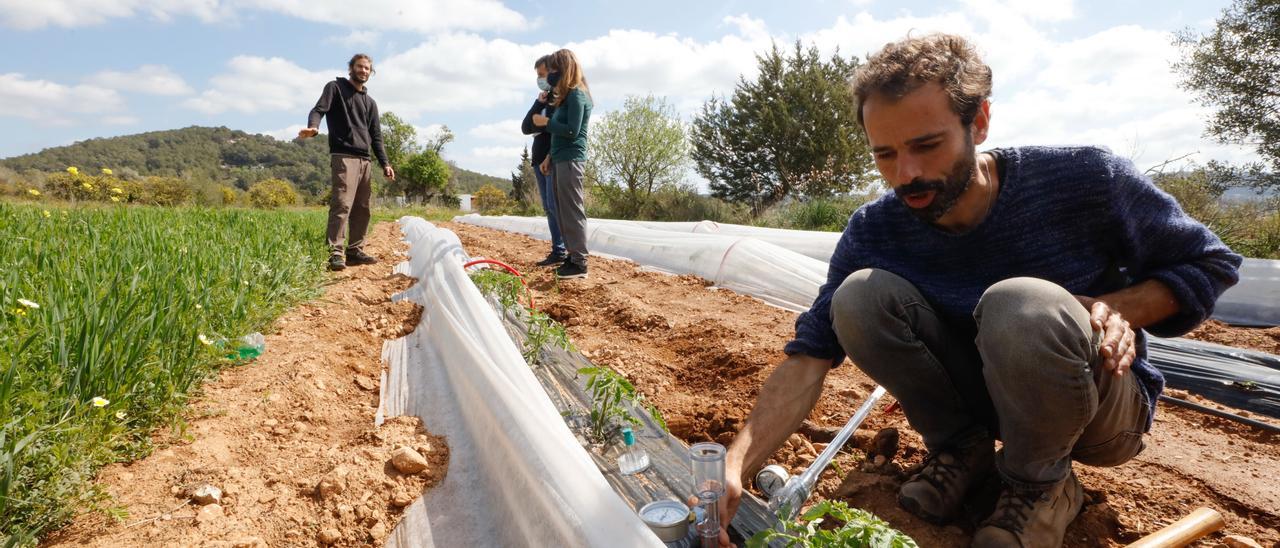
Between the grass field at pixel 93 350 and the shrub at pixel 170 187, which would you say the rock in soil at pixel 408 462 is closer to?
the grass field at pixel 93 350

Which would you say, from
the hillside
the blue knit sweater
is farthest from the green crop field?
the hillside

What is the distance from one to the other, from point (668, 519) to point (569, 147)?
140 inches

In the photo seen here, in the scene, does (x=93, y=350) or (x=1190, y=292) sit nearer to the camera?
(x=1190, y=292)

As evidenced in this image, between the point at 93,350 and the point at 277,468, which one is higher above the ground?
the point at 93,350

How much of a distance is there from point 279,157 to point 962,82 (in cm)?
8830

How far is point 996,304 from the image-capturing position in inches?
45.4

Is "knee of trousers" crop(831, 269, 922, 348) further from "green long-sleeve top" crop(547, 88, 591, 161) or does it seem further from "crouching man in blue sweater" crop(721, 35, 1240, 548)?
"green long-sleeve top" crop(547, 88, 591, 161)

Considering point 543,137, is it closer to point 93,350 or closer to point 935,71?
point 93,350

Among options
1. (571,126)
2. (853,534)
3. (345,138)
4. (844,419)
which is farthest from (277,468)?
(345,138)

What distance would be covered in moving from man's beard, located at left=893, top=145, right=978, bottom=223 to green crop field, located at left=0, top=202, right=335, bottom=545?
1777 millimetres

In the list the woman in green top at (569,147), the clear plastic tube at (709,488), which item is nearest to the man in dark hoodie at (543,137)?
the woman in green top at (569,147)

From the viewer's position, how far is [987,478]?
4.98ft

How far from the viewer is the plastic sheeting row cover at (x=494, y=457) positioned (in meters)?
1.10

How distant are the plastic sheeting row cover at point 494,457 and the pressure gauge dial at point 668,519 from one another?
15cm
